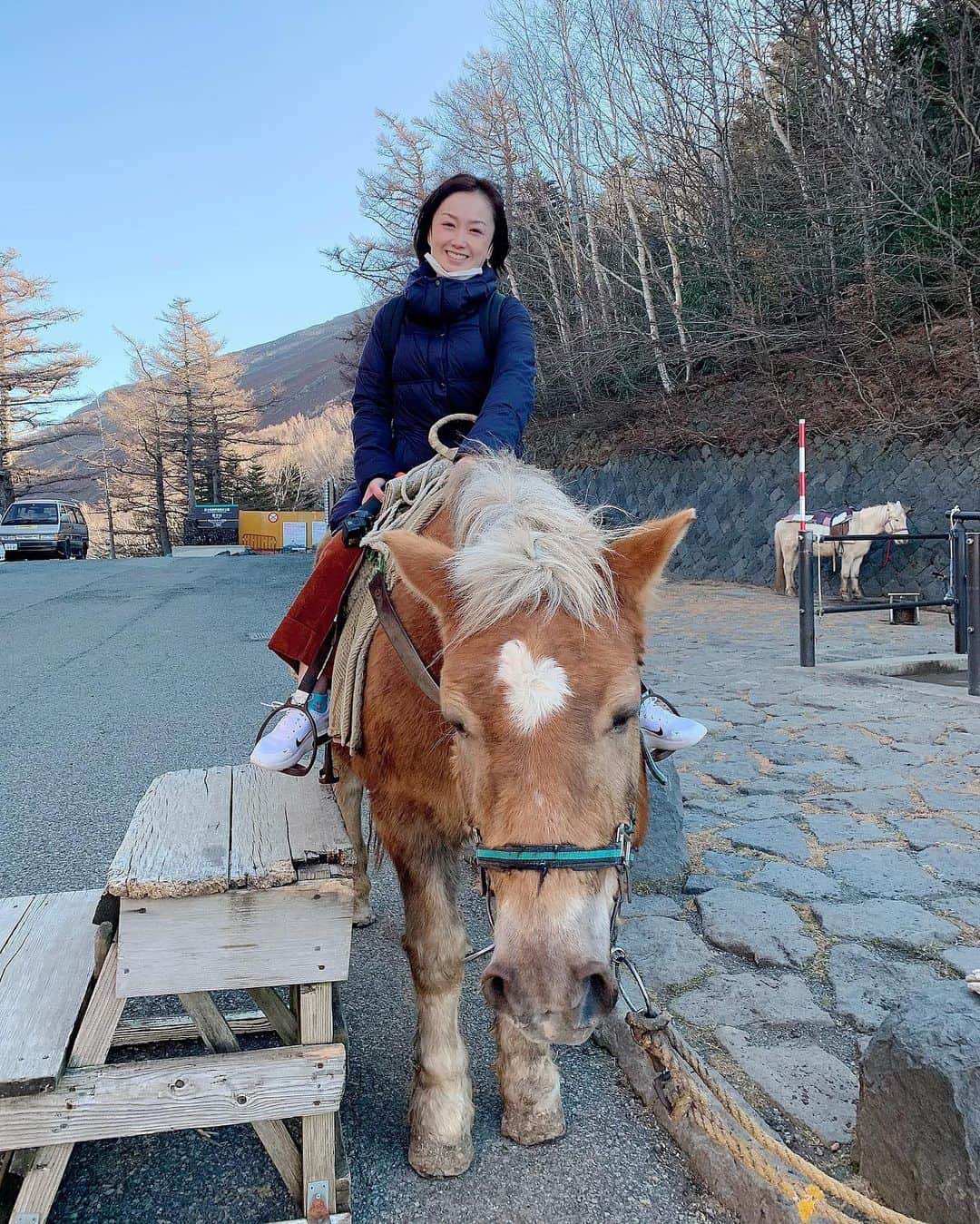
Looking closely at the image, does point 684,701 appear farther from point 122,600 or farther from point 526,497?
point 122,600

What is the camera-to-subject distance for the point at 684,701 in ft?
22.2

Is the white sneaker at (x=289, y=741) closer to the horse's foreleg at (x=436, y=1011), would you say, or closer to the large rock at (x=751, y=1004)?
the horse's foreleg at (x=436, y=1011)

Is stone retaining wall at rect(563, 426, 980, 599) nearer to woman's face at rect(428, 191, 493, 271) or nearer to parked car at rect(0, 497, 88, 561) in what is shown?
woman's face at rect(428, 191, 493, 271)

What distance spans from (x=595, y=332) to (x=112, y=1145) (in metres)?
20.9

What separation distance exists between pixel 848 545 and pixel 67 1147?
44.6 ft

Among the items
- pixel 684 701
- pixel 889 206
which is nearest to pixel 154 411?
pixel 889 206

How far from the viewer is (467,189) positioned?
3150 mm

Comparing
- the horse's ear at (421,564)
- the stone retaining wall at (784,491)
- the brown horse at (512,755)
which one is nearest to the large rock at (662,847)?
the brown horse at (512,755)

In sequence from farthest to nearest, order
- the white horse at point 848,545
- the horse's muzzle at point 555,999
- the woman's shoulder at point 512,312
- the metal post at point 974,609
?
the white horse at point 848,545, the metal post at point 974,609, the woman's shoulder at point 512,312, the horse's muzzle at point 555,999

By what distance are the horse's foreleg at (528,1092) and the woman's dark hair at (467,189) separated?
2.78 m

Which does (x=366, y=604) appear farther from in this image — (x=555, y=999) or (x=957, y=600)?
(x=957, y=600)

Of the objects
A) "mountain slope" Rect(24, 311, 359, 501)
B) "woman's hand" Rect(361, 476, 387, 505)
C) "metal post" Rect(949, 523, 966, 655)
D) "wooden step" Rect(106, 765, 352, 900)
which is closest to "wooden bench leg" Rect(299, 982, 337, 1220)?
"wooden step" Rect(106, 765, 352, 900)

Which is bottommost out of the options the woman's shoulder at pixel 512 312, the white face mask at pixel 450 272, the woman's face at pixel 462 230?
the woman's shoulder at pixel 512 312

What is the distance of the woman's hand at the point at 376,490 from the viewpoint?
284 cm
